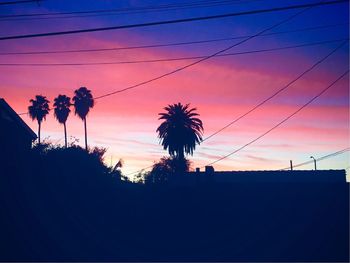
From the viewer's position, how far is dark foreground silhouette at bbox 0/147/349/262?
18953 mm

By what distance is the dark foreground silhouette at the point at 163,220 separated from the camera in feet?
62.2

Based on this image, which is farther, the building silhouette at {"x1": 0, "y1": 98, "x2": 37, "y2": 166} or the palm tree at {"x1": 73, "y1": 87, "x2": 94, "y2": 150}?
the palm tree at {"x1": 73, "y1": 87, "x2": 94, "y2": 150}

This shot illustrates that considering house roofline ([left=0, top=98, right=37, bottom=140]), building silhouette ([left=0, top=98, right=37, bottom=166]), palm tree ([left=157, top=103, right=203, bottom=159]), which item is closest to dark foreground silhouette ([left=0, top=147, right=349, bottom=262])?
building silhouette ([left=0, top=98, right=37, bottom=166])

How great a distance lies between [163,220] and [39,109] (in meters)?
46.6

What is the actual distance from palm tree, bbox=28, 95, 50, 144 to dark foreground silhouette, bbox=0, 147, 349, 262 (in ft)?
137

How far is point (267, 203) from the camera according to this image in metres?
20.6

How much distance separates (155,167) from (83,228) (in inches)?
1897

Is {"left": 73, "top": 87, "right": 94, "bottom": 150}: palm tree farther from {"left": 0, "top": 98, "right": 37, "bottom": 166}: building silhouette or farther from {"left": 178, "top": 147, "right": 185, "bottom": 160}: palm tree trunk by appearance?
{"left": 0, "top": 98, "right": 37, "bottom": 166}: building silhouette

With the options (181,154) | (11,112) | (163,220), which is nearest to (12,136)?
(11,112)

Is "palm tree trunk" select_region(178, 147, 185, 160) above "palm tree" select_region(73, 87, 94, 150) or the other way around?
the other way around

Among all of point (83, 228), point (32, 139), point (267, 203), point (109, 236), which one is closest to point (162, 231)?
point (109, 236)

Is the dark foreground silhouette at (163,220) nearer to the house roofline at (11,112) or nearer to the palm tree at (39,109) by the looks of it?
the house roofline at (11,112)

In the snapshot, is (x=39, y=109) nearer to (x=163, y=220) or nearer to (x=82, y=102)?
(x=82, y=102)

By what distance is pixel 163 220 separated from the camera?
20594 millimetres
